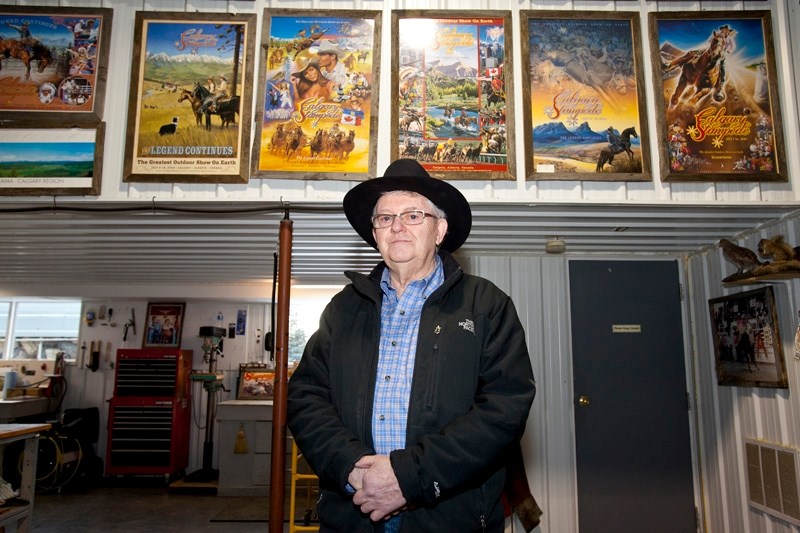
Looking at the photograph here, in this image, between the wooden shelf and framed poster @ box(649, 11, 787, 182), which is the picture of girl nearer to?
framed poster @ box(649, 11, 787, 182)

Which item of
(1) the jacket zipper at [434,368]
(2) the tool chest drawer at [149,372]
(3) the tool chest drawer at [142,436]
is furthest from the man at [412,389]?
(3) the tool chest drawer at [142,436]

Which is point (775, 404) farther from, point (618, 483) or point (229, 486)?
point (229, 486)

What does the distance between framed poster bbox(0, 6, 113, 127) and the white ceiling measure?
2.00 ft

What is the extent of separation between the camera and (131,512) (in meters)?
6.12

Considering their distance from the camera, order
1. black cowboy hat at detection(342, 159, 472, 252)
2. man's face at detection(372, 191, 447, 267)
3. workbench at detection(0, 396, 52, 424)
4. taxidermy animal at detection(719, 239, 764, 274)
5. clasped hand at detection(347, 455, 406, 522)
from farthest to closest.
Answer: workbench at detection(0, 396, 52, 424) < taxidermy animal at detection(719, 239, 764, 274) < black cowboy hat at detection(342, 159, 472, 252) < man's face at detection(372, 191, 447, 267) < clasped hand at detection(347, 455, 406, 522)

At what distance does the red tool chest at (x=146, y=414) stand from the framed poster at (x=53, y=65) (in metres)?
4.79

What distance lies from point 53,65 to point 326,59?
Answer: 6.02 feet

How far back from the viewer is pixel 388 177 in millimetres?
2008

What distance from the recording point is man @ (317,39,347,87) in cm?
338

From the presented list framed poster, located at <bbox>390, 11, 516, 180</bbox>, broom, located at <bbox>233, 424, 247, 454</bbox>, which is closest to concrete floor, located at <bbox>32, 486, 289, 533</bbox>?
broom, located at <bbox>233, 424, 247, 454</bbox>

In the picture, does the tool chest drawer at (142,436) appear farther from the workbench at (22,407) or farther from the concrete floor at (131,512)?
the workbench at (22,407)

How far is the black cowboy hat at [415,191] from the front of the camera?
1982 millimetres

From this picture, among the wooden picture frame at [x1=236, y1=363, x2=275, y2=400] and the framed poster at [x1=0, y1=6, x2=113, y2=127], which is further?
the wooden picture frame at [x1=236, y1=363, x2=275, y2=400]

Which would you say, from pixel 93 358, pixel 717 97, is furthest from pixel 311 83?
pixel 93 358
